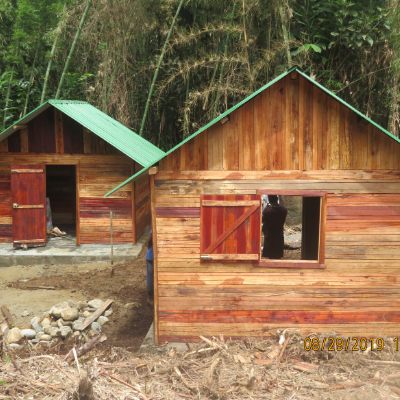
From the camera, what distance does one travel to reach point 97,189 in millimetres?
12773

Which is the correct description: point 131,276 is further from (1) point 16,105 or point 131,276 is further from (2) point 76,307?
(1) point 16,105

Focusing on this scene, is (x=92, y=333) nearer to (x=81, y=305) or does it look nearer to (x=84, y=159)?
(x=81, y=305)

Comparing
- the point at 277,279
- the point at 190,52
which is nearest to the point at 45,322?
the point at 277,279

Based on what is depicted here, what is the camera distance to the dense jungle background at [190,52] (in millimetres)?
13336

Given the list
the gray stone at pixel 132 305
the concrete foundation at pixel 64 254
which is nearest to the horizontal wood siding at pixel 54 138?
the concrete foundation at pixel 64 254

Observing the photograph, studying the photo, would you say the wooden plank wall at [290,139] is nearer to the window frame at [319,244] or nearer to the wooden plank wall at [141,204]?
the window frame at [319,244]

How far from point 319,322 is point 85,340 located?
3.69m

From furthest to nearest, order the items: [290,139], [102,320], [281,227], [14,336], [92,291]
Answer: [92,291] → [281,227] → [102,320] → [14,336] → [290,139]

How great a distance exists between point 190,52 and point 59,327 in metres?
11.5

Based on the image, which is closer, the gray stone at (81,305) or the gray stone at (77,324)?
the gray stone at (77,324)

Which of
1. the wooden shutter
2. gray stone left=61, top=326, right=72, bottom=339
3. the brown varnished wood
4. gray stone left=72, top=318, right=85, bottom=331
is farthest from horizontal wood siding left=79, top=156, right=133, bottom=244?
the wooden shutter

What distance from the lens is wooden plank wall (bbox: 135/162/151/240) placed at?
44.2ft
